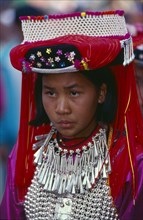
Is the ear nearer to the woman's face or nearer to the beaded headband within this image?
the woman's face

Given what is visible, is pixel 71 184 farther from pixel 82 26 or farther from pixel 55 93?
pixel 82 26

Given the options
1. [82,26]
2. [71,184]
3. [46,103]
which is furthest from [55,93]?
[71,184]

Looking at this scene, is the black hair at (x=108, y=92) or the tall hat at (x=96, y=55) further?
the black hair at (x=108, y=92)

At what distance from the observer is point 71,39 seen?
3541 millimetres

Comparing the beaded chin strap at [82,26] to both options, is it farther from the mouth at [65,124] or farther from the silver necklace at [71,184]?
the silver necklace at [71,184]

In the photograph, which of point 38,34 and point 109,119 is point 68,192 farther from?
point 38,34

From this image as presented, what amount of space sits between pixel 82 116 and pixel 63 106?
0.12 m

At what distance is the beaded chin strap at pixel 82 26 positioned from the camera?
361 cm

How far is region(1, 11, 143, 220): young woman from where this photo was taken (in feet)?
11.7

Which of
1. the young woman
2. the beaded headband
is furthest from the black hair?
the beaded headband

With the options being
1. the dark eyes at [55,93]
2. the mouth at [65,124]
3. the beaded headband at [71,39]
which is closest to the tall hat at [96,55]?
the beaded headband at [71,39]

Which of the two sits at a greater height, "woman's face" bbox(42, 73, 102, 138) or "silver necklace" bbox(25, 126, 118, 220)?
"woman's face" bbox(42, 73, 102, 138)

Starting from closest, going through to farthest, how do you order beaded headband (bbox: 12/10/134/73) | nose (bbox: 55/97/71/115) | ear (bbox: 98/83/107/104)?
beaded headband (bbox: 12/10/134/73) → nose (bbox: 55/97/71/115) → ear (bbox: 98/83/107/104)

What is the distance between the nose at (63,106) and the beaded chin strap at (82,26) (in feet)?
0.96
